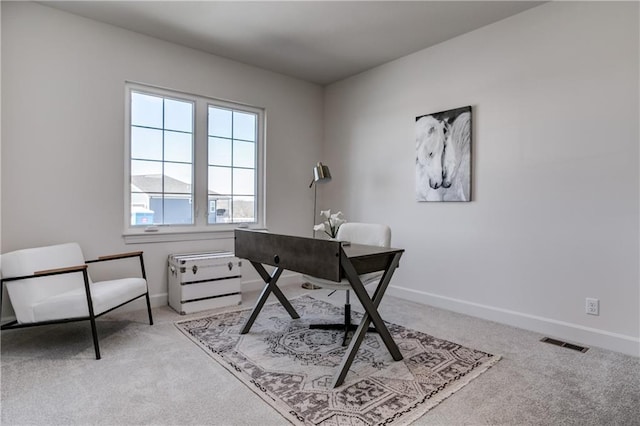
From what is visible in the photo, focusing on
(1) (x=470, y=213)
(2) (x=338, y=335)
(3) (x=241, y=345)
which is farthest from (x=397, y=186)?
(3) (x=241, y=345)

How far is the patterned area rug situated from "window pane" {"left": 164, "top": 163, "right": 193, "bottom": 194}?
137 centimetres

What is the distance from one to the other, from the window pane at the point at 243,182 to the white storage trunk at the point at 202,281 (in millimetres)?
875

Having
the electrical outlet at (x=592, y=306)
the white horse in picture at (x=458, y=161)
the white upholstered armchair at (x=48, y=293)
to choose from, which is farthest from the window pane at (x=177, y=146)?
the electrical outlet at (x=592, y=306)

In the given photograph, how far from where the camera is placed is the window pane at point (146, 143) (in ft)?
11.2

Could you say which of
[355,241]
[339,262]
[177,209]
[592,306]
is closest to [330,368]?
[339,262]

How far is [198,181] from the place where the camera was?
12.5 feet

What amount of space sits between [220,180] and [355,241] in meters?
1.79

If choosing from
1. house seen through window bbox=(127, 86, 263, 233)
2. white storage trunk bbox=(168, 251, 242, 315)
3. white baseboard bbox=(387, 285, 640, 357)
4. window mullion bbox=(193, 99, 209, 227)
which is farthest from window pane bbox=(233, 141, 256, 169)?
white baseboard bbox=(387, 285, 640, 357)

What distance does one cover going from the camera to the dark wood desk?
2.01 m

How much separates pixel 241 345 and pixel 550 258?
247cm

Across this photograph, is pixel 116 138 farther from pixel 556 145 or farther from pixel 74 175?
pixel 556 145

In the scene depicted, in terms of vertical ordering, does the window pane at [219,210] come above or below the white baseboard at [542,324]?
above

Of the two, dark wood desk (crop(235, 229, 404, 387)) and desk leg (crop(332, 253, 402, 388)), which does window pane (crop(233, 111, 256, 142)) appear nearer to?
dark wood desk (crop(235, 229, 404, 387))

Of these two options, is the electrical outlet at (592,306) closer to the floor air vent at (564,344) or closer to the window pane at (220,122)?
the floor air vent at (564,344)
